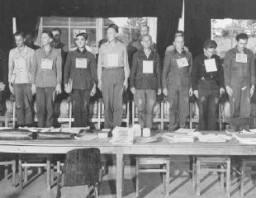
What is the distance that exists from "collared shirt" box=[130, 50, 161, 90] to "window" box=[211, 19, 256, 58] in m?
2.07

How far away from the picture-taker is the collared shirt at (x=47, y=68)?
616cm

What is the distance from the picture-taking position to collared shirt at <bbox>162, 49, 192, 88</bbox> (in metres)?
6.21

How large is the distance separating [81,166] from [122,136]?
55 centimetres

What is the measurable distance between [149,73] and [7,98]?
7.49 feet

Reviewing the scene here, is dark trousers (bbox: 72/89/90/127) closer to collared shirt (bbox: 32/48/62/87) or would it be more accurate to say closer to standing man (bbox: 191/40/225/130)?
collared shirt (bbox: 32/48/62/87)

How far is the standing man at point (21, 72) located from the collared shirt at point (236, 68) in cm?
274

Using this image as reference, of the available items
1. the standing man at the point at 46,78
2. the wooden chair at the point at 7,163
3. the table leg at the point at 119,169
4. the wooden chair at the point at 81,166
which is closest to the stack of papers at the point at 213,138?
the table leg at the point at 119,169

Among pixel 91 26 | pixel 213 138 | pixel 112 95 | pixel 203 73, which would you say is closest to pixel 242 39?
pixel 203 73

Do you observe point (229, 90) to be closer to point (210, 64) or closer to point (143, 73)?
point (210, 64)

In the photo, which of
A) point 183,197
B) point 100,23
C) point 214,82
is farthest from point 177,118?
point 100,23

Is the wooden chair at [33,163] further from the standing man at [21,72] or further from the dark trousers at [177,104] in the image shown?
the dark trousers at [177,104]

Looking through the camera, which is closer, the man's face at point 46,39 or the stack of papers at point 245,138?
the stack of papers at point 245,138

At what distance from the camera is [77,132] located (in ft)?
15.4

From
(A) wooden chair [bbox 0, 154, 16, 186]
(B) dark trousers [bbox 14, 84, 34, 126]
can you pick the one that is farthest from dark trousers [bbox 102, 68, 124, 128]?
(A) wooden chair [bbox 0, 154, 16, 186]
